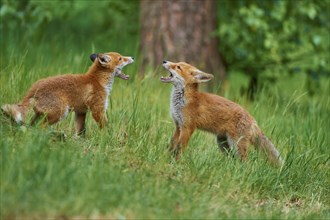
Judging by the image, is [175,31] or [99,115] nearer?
[99,115]

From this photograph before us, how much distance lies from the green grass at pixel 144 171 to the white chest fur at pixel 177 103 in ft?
0.74

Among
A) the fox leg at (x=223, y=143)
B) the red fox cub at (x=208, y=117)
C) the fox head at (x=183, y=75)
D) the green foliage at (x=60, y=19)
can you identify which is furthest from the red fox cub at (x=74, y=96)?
the green foliage at (x=60, y=19)

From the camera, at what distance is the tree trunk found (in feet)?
36.6

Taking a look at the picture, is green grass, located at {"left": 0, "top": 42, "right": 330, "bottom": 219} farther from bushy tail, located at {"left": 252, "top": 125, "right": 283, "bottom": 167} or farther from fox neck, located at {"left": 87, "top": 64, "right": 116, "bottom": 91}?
fox neck, located at {"left": 87, "top": 64, "right": 116, "bottom": 91}

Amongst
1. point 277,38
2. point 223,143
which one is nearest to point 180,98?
point 223,143

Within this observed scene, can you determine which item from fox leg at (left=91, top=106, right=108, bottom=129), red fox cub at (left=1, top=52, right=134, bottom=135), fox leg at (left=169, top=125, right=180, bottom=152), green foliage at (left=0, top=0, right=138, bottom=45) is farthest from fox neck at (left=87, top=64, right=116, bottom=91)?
green foliage at (left=0, top=0, right=138, bottom=45)

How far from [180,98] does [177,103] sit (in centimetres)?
6

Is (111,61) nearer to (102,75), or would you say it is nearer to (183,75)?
(102,75)

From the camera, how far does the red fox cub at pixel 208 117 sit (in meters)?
6.98

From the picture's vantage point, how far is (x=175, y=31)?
11.2 meters

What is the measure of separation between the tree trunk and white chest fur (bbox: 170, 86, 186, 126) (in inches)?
156

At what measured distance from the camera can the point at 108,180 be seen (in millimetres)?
5230

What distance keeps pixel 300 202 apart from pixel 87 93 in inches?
93.4

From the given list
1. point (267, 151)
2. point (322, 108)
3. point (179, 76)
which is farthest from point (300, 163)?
point (322, 108)
